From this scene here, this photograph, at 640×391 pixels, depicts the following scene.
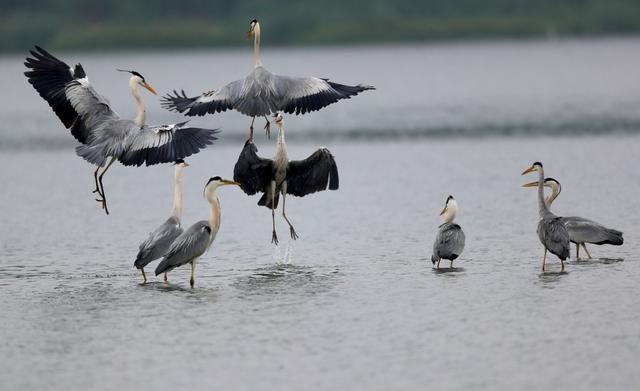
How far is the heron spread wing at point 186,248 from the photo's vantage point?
1318cm

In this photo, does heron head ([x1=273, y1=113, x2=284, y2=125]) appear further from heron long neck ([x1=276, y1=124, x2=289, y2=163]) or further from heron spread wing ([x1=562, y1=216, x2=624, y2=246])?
heron spread wing ([x1=562, y1=216, x2=624, y2=246])

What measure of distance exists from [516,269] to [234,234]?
474 cm

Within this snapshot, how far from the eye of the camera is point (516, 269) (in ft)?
45.4

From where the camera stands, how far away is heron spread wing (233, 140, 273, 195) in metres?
15.1

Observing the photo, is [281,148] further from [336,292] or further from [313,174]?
[336,292]

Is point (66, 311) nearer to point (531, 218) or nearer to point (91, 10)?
point (531, 218)

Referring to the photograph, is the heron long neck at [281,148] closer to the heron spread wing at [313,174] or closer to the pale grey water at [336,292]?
the heron spread wing at [313,174]

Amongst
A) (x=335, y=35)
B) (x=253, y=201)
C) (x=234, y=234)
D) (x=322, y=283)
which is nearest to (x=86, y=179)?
(x=253, y=201)

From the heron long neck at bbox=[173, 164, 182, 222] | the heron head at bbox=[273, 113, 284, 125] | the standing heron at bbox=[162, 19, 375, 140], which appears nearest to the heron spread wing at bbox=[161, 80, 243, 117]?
the standing heron at bbox=[162, 19, 375, 140]

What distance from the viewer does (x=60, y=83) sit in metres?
15.3

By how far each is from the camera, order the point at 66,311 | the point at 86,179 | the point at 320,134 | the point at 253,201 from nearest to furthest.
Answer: the point at 66,311
the point at 253,201
the point at 86,179
the point at 320,134

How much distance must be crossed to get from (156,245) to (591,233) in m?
4.69

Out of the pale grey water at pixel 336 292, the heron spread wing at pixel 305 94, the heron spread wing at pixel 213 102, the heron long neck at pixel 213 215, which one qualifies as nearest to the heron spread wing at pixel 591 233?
the pale grey water at pixel 336 292

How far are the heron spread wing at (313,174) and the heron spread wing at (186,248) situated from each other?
2.38m
